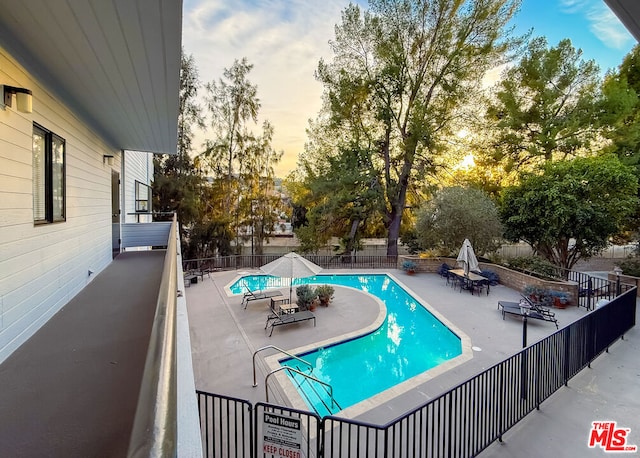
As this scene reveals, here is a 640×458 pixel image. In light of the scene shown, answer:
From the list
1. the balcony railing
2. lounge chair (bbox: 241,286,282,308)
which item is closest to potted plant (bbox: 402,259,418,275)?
lounge chair (bbox: 241,286,282,308)

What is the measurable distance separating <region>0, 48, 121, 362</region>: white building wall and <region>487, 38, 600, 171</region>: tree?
70.8 feet

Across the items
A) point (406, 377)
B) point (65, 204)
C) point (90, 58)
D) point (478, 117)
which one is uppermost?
point (478, 117)

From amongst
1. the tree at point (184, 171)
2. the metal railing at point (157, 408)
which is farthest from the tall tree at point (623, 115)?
the tree at point (184, 171)

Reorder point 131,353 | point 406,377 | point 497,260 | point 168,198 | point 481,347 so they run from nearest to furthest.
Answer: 1. point 131,353
2. point 406,377
3. point 481,347
4. point 497,260
5. point 168,198

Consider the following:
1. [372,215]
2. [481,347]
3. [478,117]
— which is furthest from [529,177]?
[481,347]

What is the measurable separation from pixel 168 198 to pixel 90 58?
1629cm

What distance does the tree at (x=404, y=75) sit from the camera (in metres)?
18.2

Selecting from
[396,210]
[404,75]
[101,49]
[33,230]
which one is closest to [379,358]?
[33,230]

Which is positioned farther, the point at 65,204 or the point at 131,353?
the point at 65,204

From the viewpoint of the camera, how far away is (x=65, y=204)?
4484mm

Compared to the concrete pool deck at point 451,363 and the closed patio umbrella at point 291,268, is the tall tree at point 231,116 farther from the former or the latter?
the closed patio umbrella at point 291,268

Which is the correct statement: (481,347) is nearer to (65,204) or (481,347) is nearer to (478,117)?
(65,204)

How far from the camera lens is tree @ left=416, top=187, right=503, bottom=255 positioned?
14.4 m

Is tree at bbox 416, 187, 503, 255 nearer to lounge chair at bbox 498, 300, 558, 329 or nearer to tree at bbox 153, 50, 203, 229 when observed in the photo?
lounge chair at bbox 498, 300, 558, 329
